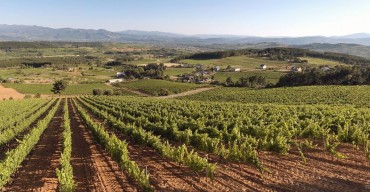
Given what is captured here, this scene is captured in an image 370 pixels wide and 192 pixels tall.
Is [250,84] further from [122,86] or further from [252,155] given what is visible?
[252,155]

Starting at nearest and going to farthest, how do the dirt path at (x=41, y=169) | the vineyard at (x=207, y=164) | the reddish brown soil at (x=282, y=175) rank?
1. the reddish brown soil at (x=282, y=175)
2. the vineyard at (x=207, y=164)
3. the dirt path at (x=41, y=169)

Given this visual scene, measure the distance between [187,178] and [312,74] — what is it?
4188 inches

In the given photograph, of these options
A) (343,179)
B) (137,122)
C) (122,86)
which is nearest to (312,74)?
(122,86)

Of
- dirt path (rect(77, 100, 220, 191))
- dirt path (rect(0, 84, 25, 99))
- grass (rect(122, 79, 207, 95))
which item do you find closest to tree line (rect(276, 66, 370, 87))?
grass (rect(122, 79, 207, 95))

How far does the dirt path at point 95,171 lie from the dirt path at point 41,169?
149 cm

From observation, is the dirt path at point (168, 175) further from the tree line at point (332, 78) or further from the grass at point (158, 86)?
the grass at point (158, 86)

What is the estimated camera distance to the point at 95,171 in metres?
21.4

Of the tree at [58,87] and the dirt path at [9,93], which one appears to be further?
the tree at [58,87]

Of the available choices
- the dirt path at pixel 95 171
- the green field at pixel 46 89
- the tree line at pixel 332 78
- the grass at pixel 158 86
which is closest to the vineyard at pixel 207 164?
the dirt path at pixel 95 171

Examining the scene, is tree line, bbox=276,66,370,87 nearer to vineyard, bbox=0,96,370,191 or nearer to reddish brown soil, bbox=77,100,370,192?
vineyard, bbox=0,96,370,191

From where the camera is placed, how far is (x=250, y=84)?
124m

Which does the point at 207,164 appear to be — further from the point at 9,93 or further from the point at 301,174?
the point at 9,93

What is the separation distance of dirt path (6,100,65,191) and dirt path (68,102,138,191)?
1.49 meters

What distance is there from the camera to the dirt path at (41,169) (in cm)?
1923
